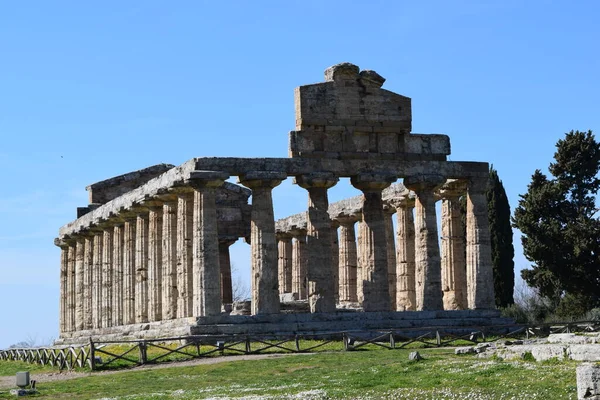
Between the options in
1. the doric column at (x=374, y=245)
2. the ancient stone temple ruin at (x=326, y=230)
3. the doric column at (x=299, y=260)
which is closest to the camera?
the ancient stone temple ruin at (x=326, y=230)

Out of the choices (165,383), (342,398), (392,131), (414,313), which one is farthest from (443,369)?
(392,131)

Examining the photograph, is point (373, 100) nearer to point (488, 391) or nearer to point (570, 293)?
point (570, 293)

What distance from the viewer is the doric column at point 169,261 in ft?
187

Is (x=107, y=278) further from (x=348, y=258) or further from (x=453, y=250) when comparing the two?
(x=453, y=250)

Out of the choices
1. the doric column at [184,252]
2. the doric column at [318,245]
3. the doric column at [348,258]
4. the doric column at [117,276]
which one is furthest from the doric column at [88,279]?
the doric column at [318,245]

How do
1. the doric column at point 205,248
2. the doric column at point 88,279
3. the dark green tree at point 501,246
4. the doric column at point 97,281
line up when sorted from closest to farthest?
the doric column at point 205,248 → the doric column at point 97,281 → the dark green tree at point 501,246 → the doric column at point 88,279

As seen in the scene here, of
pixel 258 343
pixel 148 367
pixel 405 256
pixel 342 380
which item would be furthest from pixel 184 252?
pixel 342 380

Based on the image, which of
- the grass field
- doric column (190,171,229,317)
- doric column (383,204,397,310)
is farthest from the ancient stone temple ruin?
the grass field

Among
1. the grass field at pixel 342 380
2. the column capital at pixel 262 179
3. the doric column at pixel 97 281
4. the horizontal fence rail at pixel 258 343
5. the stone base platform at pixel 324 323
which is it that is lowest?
the grass field at pixel 342 380

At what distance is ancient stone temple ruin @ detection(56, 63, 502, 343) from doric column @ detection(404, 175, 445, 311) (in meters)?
A: 0.05

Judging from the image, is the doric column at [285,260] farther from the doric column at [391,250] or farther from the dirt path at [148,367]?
the dirt path at [148,367]

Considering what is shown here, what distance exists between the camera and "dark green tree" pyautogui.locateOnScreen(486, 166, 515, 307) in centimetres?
7081

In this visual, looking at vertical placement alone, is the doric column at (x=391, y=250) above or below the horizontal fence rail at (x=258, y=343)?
above

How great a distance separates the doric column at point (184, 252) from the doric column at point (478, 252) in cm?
1308
